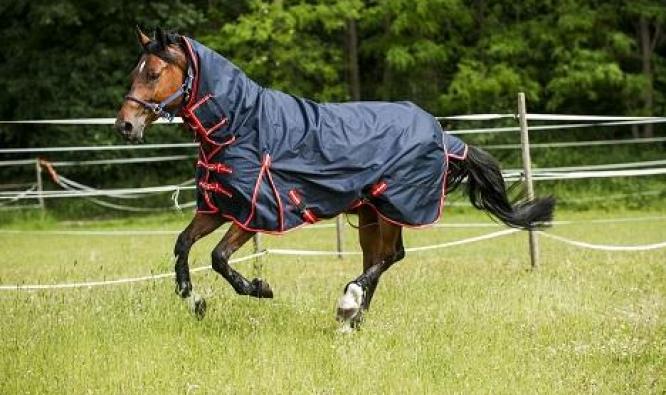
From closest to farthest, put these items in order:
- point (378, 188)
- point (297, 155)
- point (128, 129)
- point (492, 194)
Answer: point (128, 129), point (297, 155), point (378, 188), point (492, 194)

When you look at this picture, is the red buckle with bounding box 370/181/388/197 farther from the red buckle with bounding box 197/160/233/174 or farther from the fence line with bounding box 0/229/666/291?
the fence line with bounding box 0/229/666/291

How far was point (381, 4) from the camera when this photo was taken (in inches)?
877

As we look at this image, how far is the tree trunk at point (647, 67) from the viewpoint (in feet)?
71.2

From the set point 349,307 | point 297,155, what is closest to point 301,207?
point 297,155

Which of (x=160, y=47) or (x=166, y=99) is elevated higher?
(x=160, y=47)

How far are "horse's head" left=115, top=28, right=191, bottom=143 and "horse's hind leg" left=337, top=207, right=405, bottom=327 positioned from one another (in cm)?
172

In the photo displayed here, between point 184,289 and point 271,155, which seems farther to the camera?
point 184,289

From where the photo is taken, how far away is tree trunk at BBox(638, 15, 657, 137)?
71.2 feet

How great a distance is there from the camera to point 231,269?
6180 mm

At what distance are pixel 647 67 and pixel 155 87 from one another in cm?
1841

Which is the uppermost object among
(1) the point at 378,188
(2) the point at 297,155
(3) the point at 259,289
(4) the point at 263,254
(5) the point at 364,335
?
(2) the point at 297,155

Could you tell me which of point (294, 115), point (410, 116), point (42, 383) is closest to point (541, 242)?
point (410, 116)

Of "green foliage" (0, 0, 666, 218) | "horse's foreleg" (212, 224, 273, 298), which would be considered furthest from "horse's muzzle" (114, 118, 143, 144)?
"green foliage" (0, 0, 666, 218)

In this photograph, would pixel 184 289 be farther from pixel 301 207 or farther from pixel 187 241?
pixel 301 207
